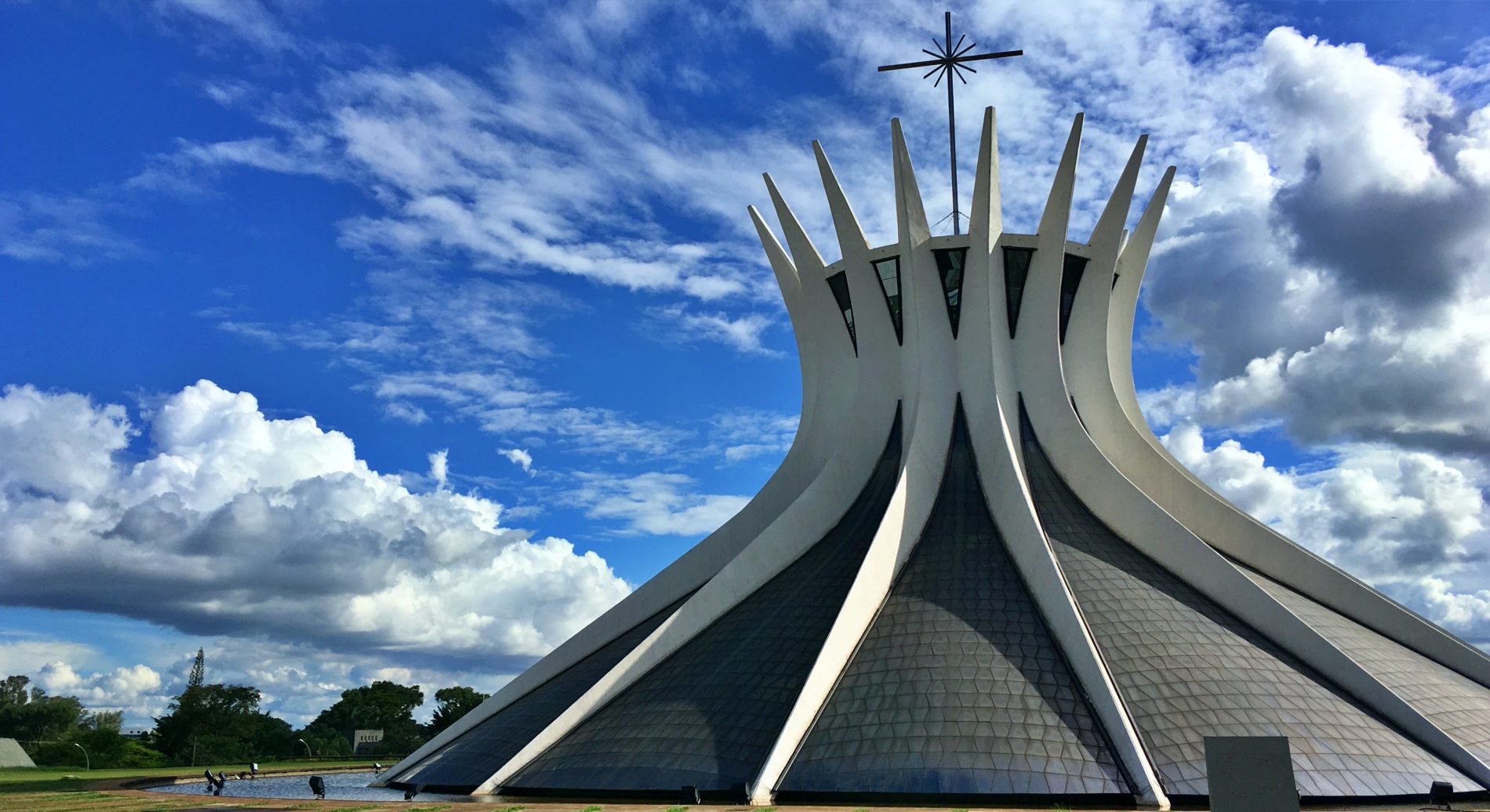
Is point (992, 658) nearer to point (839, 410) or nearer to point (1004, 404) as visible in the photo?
point (1004, 404)

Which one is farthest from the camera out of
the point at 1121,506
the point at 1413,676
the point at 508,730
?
the point at 1121,506

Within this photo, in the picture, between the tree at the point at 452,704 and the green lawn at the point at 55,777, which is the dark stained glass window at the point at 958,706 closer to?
the green lawn at the point at 55,777

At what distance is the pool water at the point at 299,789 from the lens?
1817 cm

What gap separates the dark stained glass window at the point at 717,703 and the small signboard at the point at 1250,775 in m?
10.6

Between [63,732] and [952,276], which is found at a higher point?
[952,276]

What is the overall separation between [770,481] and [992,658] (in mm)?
10561

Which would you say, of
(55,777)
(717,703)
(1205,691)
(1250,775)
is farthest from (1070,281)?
(55,777)

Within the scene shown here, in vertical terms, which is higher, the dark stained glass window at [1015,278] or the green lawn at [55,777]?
the dark stained glass window at [1015,278]

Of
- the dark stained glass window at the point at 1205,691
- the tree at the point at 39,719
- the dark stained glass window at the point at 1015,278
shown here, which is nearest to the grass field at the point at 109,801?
the dark stained glass window at the point at 1205,691

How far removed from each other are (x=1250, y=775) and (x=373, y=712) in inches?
2533

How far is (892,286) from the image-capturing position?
81.6 feet

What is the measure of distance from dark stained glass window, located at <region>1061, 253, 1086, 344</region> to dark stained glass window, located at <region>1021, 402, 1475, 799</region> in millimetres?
6773

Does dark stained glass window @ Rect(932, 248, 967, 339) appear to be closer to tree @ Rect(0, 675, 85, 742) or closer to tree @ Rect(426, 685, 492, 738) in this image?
tree @ Rect(426, 685, 492, 738)

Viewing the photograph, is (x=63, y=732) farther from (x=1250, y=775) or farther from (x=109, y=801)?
(x=1250, y=775)
